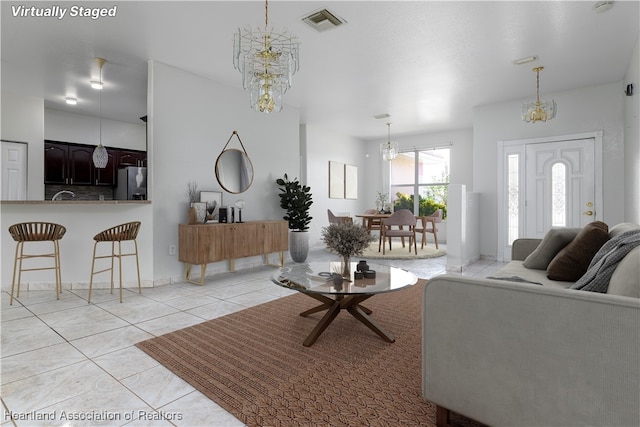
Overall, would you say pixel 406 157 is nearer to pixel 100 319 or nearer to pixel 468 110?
pixel 468 110

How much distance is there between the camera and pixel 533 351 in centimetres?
125

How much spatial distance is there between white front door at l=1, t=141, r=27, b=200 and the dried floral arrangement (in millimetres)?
5657

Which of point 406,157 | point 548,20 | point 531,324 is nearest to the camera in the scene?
point 531,324

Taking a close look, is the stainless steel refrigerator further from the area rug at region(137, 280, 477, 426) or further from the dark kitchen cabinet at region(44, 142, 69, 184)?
the area rug at region(137, 280, 477, 426)

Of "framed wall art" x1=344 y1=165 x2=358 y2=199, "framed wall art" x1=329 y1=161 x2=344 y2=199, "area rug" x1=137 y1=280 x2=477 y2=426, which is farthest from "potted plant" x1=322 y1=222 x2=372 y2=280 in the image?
"framed wall art" x1=344 y1=165 x2=358 y2=199

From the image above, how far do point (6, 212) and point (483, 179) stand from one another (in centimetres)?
682

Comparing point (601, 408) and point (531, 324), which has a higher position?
point (531, 324)

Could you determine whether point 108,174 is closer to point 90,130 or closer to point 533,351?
point 90,130

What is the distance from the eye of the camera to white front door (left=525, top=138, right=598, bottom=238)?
17.2 feet

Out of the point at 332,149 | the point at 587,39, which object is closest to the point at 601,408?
the point at 587,39

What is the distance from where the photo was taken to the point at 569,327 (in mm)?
1187

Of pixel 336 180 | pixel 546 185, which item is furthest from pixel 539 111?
pixel 336 180

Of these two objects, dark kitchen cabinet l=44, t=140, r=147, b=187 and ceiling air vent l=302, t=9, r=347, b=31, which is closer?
ceiling air vent l=302, t=9, r=347, b=31

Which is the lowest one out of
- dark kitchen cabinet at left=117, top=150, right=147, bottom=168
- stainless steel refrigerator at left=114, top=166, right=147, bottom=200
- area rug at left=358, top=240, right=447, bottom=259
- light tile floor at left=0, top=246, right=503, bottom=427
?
light tile floor at left=0, top=246, right=503, bottom=427
